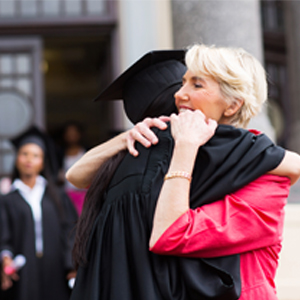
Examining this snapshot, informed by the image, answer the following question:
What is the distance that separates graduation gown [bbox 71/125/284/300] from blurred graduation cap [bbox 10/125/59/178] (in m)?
3.69

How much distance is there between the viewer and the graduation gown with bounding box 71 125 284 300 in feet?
5.24

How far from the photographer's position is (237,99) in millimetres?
1785

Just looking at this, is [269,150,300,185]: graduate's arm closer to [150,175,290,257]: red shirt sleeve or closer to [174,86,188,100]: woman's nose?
[150,175,290,257]: red shirt sleeve

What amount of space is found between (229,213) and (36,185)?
12.9ft

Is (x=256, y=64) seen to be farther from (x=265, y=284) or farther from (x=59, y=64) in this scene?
(x=59, y=64)

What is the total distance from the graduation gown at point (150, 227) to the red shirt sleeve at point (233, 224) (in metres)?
0.04

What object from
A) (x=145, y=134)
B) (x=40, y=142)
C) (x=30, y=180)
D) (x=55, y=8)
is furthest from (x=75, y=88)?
(x=145, y=134)

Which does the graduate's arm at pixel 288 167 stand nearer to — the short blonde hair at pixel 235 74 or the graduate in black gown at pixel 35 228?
the short blonde hair at pixel 235 74

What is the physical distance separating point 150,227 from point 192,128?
0.35 meters

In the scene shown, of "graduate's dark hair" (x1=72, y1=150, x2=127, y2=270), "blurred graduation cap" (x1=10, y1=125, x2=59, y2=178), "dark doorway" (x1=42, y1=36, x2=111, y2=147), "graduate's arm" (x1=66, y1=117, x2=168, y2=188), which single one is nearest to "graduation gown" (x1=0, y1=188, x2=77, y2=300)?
"blurred graduation cap" (x1=10, y1=125, x2=59, y2=178)

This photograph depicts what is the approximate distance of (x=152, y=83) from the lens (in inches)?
80.3

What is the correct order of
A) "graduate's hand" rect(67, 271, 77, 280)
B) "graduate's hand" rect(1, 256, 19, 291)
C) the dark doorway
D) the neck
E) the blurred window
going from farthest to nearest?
the dark doorway, the blurred window, the neck, "graduate's hand" rect(67, 271, 77, 280), "graduate's hand" rect(1, 256, 19, 291)

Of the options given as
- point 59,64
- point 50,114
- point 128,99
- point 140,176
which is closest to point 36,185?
point 128,99

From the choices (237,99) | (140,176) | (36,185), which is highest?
(237,99)
